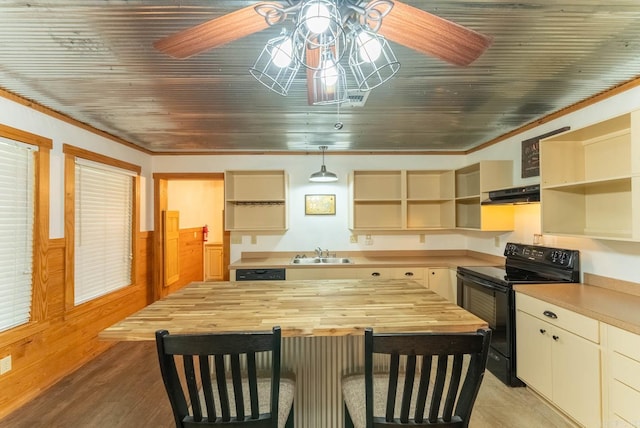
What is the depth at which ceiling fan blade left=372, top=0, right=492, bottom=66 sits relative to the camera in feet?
3.44

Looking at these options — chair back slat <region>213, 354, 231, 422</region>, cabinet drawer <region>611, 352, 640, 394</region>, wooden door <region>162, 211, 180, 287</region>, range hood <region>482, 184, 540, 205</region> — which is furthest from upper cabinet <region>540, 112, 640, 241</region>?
wooden door <region>162, 211, 180, 287</region>

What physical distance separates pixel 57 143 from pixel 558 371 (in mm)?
4314

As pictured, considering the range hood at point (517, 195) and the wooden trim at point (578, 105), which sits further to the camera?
the range hood at point (517, 195)

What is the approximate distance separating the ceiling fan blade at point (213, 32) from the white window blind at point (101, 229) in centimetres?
256

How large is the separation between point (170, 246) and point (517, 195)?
4.30 metres

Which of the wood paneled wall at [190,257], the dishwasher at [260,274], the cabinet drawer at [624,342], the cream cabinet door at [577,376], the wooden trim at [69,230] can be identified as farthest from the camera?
the wood paneled wall at [190,257]

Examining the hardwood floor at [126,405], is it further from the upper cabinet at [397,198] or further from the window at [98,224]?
the upper cabinet at [397,198]

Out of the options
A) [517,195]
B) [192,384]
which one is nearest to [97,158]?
[192,384]

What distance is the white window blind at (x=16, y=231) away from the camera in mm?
2271

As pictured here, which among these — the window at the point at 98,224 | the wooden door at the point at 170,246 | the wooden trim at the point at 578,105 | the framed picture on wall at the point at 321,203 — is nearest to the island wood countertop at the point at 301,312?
the window at the point at 98,224

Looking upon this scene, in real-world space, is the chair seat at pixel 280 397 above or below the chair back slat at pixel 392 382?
below

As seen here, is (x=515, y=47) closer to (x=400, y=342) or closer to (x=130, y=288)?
Answer: (x=400, y=342)

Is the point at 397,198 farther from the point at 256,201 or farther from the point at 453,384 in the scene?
the point at 453,384

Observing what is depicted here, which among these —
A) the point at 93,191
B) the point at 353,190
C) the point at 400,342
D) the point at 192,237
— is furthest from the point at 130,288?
the point at 400,342
